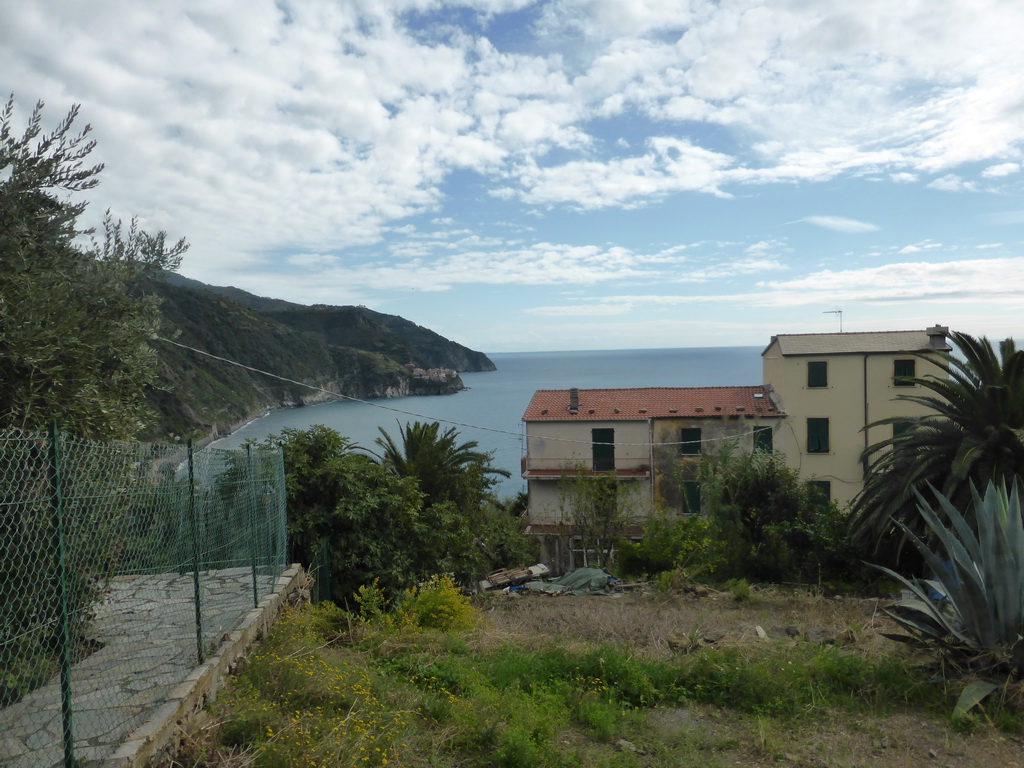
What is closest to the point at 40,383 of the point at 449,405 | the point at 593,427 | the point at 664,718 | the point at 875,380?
the point at 664,718

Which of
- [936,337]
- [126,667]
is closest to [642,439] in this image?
[936,337]

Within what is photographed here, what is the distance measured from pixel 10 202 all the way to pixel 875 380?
103 ft

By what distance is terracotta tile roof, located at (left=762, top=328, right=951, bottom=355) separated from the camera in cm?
2997

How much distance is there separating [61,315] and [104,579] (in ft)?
7.01

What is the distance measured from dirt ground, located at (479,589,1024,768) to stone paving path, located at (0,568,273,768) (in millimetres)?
3566

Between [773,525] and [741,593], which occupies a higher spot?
[773,525]

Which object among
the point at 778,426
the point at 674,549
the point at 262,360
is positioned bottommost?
the point at 674,549

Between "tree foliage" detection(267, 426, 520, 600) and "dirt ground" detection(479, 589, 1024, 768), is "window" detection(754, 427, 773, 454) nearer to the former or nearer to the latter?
"dirt ground" detection(479, 589, 1024, 768)

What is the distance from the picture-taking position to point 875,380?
3019 cm

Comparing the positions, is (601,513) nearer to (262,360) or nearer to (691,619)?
(691,619)

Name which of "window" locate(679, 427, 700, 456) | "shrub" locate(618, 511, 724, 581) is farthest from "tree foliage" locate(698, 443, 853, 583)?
"window" locate(679, 427, 700, 456)

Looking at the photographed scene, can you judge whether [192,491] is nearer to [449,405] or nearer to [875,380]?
[875,380]

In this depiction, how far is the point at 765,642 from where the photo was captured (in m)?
8.17

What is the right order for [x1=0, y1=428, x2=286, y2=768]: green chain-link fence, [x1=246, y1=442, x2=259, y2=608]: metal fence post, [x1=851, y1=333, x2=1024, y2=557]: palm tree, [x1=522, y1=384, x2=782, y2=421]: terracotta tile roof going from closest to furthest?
[x1=0, y1=428, x2=286, y2=768]: green chain-link fence
[x1=246, y1=442, x2=259, y2=608]: metal fence post
[x1=851, y1=333, x2=1024, y2=557]: palm tree
[x1=522, y1=384, x2=782, y2=421]: terracotta tile roof
